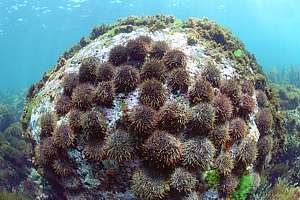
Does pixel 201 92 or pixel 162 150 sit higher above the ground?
pixel 201 92

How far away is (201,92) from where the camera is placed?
7.46 meters

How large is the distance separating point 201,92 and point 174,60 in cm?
107

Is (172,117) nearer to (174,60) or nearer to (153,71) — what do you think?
(153,71)

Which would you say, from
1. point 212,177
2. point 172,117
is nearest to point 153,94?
point 172,117

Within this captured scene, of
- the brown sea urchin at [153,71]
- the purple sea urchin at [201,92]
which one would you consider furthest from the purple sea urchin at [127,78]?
the purple sea urchin at [201,92]

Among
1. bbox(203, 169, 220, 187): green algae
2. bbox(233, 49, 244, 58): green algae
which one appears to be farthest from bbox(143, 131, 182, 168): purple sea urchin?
bbox(233, 49, 244, 58): green algae

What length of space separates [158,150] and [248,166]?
8.08 feet

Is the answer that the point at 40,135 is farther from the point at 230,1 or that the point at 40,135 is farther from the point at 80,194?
the point at 230,1

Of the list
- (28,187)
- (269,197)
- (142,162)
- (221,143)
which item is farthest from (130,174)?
(28,187)

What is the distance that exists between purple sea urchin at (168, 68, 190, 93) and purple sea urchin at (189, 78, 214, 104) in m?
0.25

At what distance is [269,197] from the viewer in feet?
29.4

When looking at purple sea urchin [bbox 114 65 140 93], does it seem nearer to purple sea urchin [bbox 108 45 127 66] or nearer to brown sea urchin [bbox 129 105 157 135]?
purple sea urchin [bbox 108 45 127 66]

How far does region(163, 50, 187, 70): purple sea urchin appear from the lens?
26.1ft

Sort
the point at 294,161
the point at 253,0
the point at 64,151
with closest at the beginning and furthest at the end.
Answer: the point at 64,151 < the point at 294,161 < the point at 253,0
